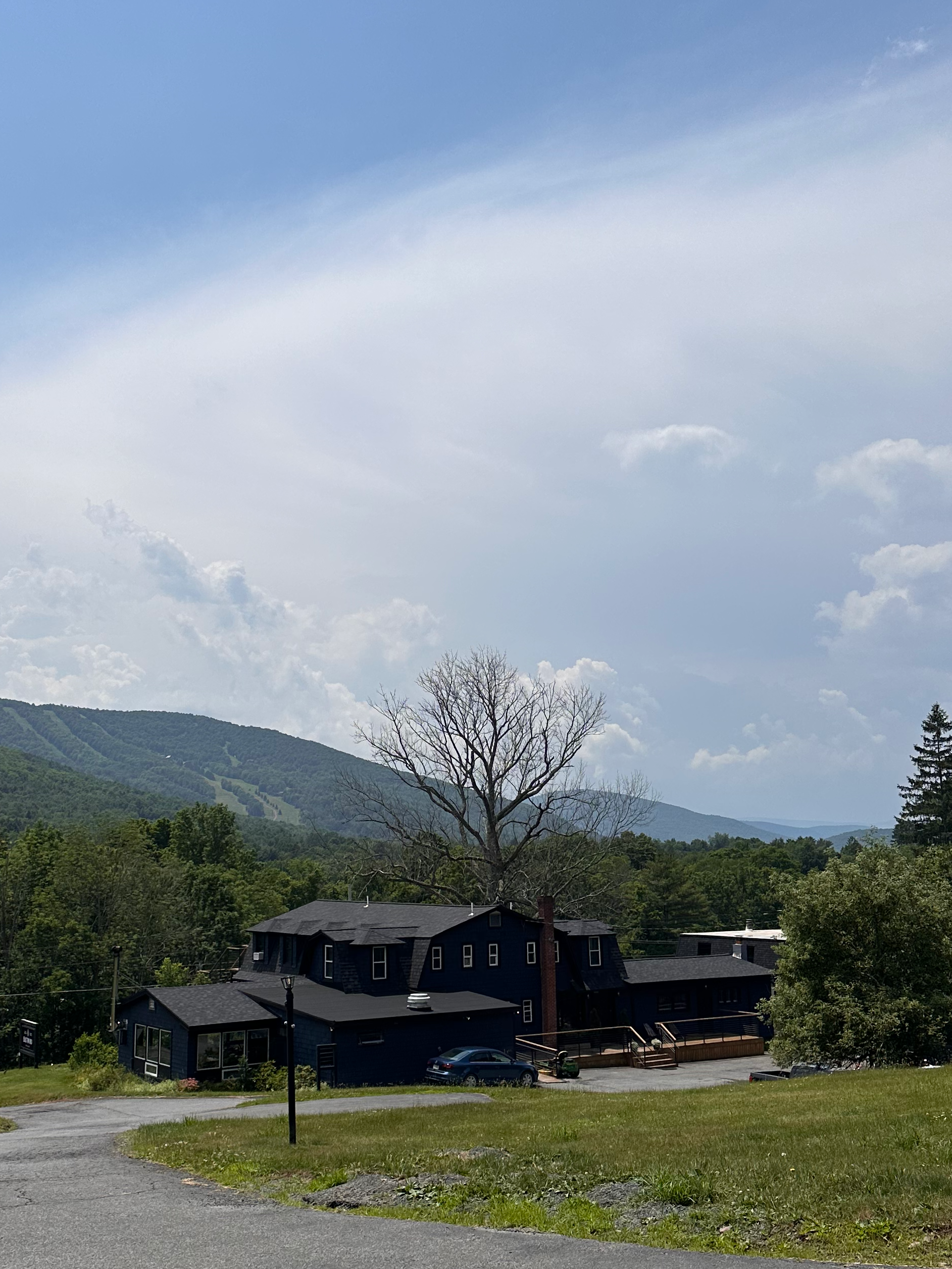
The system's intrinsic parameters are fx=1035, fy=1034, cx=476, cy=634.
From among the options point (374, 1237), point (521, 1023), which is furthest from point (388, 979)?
point (374, 1237)

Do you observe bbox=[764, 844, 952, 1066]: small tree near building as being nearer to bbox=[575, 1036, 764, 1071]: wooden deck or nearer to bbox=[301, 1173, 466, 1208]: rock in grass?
bbox=[575, 1036, 764, 1071]: wooden deck

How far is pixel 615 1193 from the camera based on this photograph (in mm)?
12969

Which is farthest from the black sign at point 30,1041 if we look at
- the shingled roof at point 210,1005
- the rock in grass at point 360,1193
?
the rock in grass at point 360,1193

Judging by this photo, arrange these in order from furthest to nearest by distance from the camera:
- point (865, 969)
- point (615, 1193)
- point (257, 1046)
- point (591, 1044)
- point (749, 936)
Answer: point (749, 936), point (591, 1044), point (257, 1046), point (865, 969), point (615, 1193)

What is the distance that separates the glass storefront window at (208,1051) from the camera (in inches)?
1515

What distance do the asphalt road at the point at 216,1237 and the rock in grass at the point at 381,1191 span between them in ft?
1.96

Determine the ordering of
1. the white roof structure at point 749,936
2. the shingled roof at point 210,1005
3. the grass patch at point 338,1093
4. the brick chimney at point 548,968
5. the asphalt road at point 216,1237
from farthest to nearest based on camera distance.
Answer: the white roof structure at point 749,936
the brick chimney at point 548,968
the shingled roof at point 210,1005
the grass patch at point 338,1093
the asphalt road at point 216,1237

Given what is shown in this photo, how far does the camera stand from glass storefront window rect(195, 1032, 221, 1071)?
3847cm

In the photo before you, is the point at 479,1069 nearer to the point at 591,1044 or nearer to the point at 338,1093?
the point at 338,1093

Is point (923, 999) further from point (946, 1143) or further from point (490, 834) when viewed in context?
point (490, 834)

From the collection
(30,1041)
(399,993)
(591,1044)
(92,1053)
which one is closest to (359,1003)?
(399,993)

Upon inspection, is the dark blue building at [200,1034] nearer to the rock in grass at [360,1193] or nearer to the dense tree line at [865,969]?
the dense tree line at [865,969]

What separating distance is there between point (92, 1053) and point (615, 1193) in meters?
39.1

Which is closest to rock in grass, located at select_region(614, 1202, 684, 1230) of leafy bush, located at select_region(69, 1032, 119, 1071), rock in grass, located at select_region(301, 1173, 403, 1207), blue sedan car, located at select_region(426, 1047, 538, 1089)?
rock in grass, located at select_region(301, 1173, 403, 1207)
